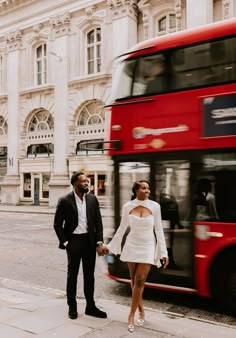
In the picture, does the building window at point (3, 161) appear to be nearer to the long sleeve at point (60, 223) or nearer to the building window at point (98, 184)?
the building window at point (98, 184)

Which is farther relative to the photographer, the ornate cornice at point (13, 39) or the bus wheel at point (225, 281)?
the ornate cornice at point (13, 39)

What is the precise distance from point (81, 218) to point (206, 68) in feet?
9.51

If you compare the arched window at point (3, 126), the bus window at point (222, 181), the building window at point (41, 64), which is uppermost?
the building window at point (41, 64)

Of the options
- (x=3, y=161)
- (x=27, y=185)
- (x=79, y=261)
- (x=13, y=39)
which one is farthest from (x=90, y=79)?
(x=79, y=261)

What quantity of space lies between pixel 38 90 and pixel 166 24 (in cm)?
1032

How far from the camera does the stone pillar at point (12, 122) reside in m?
29.4

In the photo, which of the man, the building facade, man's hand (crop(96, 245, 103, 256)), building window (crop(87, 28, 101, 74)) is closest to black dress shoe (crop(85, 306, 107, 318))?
the man

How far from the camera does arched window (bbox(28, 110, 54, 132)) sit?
93.8ft

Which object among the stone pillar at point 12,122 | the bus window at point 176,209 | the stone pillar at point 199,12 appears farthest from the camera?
the stone pillar at point 12,122

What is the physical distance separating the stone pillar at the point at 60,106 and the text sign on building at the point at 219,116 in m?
21.1

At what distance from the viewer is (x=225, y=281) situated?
5457 mm

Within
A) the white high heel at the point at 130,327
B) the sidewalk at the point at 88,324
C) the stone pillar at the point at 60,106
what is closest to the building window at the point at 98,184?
the stone pillar at the point at 60,106

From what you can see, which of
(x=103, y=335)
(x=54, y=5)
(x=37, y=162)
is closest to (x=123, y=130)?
(x=103, y=335)

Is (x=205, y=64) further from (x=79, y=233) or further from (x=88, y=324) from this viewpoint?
(x=88, y=324)
